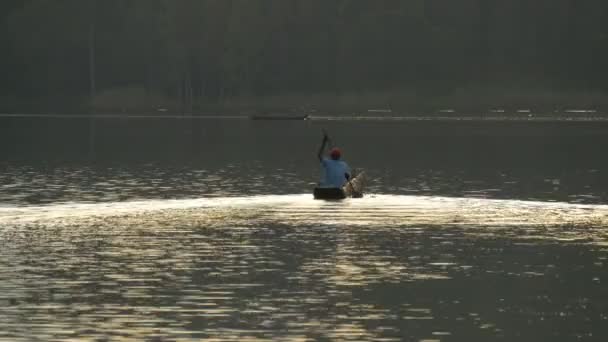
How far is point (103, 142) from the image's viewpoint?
408 ft

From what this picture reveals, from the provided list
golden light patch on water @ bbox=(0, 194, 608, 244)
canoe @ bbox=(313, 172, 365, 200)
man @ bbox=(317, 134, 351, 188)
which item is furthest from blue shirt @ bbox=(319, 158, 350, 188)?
golden light patch on water @ bbox=(0, 194, 608, 244)

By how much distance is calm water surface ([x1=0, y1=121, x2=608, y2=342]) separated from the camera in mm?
31672

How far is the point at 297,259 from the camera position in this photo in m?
41.6

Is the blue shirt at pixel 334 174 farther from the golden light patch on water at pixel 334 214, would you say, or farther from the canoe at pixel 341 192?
the golden light patch on water at pixel 334 214

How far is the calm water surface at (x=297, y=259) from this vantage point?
104 ft

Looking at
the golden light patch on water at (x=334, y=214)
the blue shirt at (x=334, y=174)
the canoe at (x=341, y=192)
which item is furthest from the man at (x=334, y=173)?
the golden light patch on water at (x=334, y=214)

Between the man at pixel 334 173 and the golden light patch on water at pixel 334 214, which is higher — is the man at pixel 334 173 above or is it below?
above

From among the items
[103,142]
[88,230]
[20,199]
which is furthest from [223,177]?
[103,142]

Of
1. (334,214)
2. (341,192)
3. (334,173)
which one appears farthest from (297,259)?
(334,173)

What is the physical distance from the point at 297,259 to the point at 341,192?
1562 cm

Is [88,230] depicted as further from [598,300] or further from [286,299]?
[598,300]

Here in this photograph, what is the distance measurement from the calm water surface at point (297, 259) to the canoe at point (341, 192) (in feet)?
1.09

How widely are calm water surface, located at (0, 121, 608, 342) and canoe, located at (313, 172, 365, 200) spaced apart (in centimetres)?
33

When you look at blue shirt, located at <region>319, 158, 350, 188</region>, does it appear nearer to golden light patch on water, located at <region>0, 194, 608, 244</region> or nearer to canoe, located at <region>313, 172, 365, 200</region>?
canoe, located at <region>313, 172, 365, 200</region>
